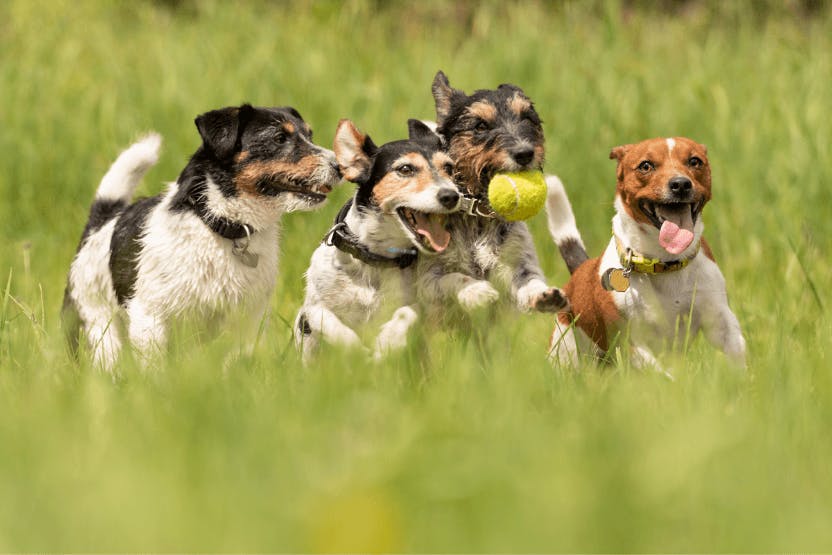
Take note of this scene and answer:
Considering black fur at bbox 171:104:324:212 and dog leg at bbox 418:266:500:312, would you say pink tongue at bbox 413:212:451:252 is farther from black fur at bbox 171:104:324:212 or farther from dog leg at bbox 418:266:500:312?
black fur at bbox 171:104:324:212

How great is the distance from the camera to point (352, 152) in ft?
16.2

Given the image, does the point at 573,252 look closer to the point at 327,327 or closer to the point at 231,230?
the point at 327,327

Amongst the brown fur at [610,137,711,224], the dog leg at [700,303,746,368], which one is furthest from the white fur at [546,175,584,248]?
the dog leg at [700,303,746,368]

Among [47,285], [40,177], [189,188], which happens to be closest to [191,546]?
[189,188]

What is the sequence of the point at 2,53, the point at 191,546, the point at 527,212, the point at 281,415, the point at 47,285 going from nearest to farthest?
1. the point at 191,546
2. the point at 281,415
3. the point at 527,212
4. the point at 47,285
5. the point at 2,53

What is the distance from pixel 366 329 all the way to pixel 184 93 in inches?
171

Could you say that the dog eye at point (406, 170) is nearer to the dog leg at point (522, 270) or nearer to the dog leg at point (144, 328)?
the dog leg at point (522, 270)

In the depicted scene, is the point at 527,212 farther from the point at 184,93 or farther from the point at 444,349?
the point at 184,93

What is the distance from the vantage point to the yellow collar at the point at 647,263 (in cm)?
521

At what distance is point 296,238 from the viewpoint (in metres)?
7.46

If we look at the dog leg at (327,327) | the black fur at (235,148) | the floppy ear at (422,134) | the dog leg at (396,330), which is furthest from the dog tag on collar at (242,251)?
the floppy ear at (422,134)

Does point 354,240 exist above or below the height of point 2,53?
below

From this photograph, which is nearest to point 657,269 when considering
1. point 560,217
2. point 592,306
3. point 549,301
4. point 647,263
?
point 647,263

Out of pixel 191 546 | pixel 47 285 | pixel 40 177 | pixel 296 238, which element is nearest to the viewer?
pixel 191 546
